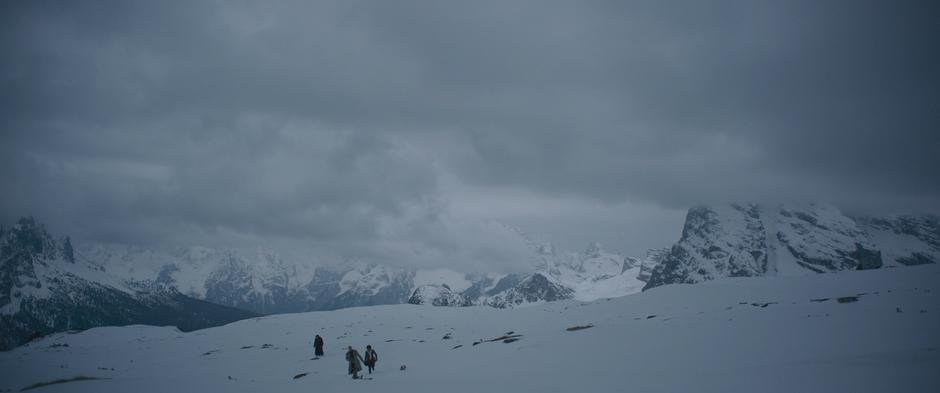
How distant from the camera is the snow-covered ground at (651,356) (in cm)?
1086

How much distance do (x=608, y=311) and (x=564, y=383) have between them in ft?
85.6

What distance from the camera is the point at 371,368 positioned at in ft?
65.2

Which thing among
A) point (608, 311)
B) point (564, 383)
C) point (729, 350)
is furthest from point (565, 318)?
point (564, 383)

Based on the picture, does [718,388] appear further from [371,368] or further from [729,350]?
[371,368]

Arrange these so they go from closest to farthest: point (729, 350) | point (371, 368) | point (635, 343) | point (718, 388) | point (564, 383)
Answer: point (718, 388) < point (564, 383) < point (729, 350) < point (635, 343) < point (371, 368)

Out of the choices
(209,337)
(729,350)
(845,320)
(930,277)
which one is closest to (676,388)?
(729,350)

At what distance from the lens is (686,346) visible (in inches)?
635

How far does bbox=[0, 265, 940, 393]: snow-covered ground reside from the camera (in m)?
10.9

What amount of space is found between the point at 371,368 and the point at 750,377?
1495 cm

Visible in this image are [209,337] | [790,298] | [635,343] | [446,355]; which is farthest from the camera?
[209,337]

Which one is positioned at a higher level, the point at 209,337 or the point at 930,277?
the point at 930,277

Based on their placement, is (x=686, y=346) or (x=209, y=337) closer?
(x=686, y=346)

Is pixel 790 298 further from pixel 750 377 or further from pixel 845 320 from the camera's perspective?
pixel 750 377

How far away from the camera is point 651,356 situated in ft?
50.0
